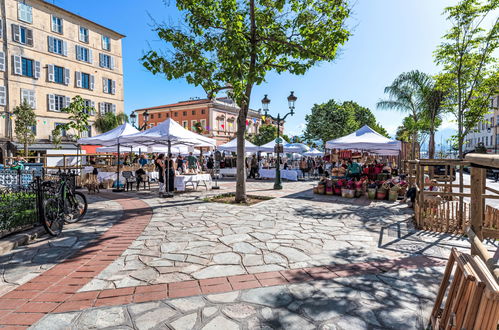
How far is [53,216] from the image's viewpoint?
5.25 m

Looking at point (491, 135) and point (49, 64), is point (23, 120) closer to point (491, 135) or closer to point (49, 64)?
point (49, 64)

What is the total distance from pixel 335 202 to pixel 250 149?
10.9 metres

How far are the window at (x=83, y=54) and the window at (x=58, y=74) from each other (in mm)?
2201

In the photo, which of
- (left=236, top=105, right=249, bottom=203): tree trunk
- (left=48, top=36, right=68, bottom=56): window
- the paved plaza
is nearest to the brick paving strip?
the paved plaza

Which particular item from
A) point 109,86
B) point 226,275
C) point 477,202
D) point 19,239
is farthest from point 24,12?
point 477,202

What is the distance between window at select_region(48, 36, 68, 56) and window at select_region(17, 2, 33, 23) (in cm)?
190

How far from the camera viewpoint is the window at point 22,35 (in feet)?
76.4

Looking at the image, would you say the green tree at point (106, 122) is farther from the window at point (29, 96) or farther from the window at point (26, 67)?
the window at point (26, 67)

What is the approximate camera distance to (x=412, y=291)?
3.02m

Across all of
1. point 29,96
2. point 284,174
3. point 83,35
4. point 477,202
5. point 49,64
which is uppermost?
point 83,35

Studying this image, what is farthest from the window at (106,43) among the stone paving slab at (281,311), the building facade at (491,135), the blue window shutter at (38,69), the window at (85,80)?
the building facade at (491,135)

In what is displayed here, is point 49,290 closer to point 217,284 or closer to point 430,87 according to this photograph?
point 217,284

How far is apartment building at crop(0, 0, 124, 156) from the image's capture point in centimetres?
2302

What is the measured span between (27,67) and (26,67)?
2.8 inches
